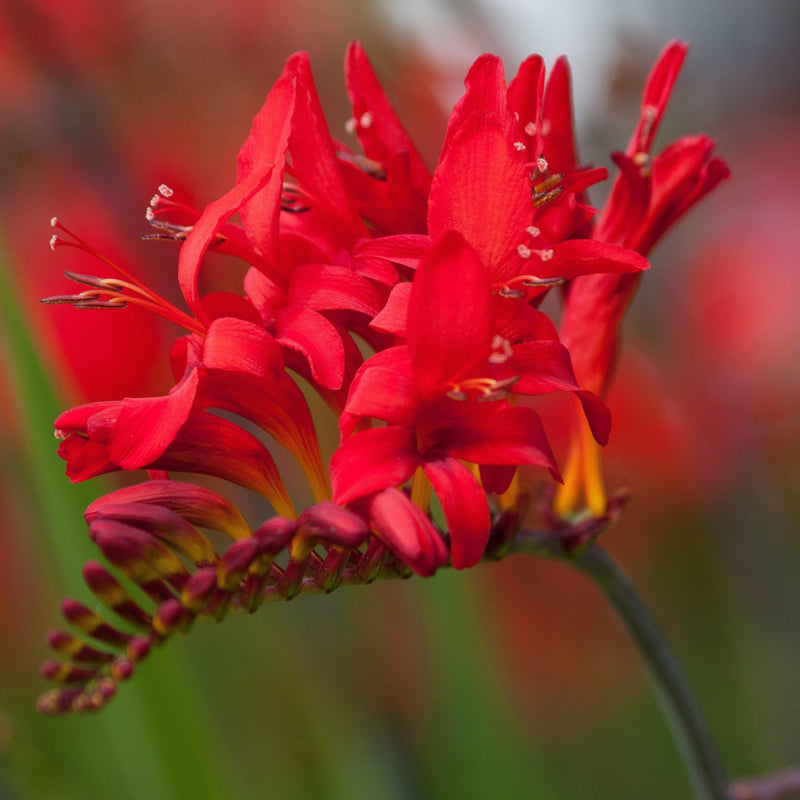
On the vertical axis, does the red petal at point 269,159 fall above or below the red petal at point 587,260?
above

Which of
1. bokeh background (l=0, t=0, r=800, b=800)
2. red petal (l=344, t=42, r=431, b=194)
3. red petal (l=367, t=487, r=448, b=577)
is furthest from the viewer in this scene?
bokeh background (l=0, t=0, r=800, b=800)

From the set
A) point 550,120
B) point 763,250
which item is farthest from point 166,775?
point 763,250

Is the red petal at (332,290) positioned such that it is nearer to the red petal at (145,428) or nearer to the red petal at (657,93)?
the red petal at (145,428)

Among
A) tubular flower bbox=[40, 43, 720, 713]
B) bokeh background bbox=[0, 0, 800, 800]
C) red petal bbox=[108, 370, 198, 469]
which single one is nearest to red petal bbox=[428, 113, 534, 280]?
tubular flower bbox=[40, 43, 720, 713]

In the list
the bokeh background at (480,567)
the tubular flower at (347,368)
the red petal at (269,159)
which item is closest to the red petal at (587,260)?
the tubular flower at (347,368)

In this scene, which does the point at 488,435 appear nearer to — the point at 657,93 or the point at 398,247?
the point at 398,247

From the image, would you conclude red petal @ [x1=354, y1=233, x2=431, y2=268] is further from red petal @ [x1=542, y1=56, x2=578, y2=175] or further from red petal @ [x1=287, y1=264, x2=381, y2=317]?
red petal @ [x1=542, y1=56, x2=578, y2=175]

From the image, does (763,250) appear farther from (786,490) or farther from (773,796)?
(773,796)
